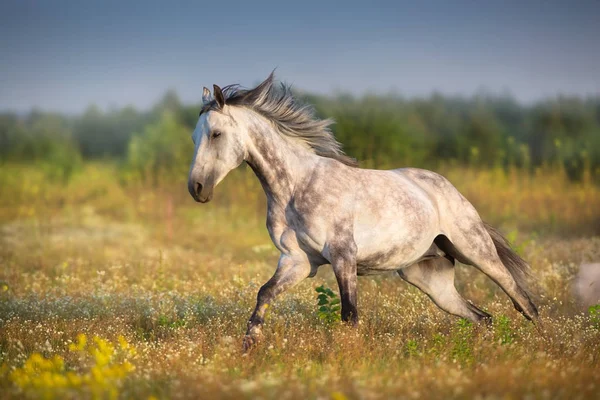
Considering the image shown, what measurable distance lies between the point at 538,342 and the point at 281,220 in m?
2.67

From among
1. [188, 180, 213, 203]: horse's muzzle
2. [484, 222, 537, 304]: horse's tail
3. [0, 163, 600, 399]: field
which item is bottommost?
[0, 163, 600, 399]: field

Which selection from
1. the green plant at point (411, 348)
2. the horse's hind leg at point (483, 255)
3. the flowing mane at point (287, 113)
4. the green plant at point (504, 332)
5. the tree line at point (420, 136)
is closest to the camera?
the green plant at point (411, 348)

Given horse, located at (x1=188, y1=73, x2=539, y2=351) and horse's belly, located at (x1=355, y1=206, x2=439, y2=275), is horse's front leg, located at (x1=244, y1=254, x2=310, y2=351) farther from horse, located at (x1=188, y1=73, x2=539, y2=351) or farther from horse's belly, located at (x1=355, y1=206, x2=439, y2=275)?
horse's belly, located at (x1=355, y1=206, x2=439, y2=275)

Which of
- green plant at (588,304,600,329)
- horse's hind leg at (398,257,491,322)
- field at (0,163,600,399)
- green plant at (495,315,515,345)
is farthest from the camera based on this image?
horse's hind leg at (398,257,491,322)

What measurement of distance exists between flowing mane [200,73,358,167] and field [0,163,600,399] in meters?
1.69

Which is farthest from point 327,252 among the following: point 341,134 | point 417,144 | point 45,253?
point 417,144

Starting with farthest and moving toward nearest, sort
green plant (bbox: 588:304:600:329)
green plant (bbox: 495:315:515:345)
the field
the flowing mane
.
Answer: green plant (bbox: 588:304:600:329), the flowing mane, green plant (bbox: 495:315:515:345), the field

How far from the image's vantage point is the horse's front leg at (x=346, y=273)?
21.2ft

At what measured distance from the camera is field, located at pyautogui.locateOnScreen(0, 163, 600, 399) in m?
4.98

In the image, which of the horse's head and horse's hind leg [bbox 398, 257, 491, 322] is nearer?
the horse's head

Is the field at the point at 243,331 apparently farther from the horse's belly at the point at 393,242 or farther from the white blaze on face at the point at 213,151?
the white blaze on face at the point at 213,151

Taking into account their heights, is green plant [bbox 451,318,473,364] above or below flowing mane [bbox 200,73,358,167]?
below

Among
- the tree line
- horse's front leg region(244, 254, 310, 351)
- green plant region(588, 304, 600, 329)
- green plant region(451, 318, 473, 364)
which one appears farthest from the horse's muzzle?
the tree line

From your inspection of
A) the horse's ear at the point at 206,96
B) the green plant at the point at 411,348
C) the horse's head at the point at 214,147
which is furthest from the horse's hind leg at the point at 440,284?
the horse's ear at the point at 206,96
